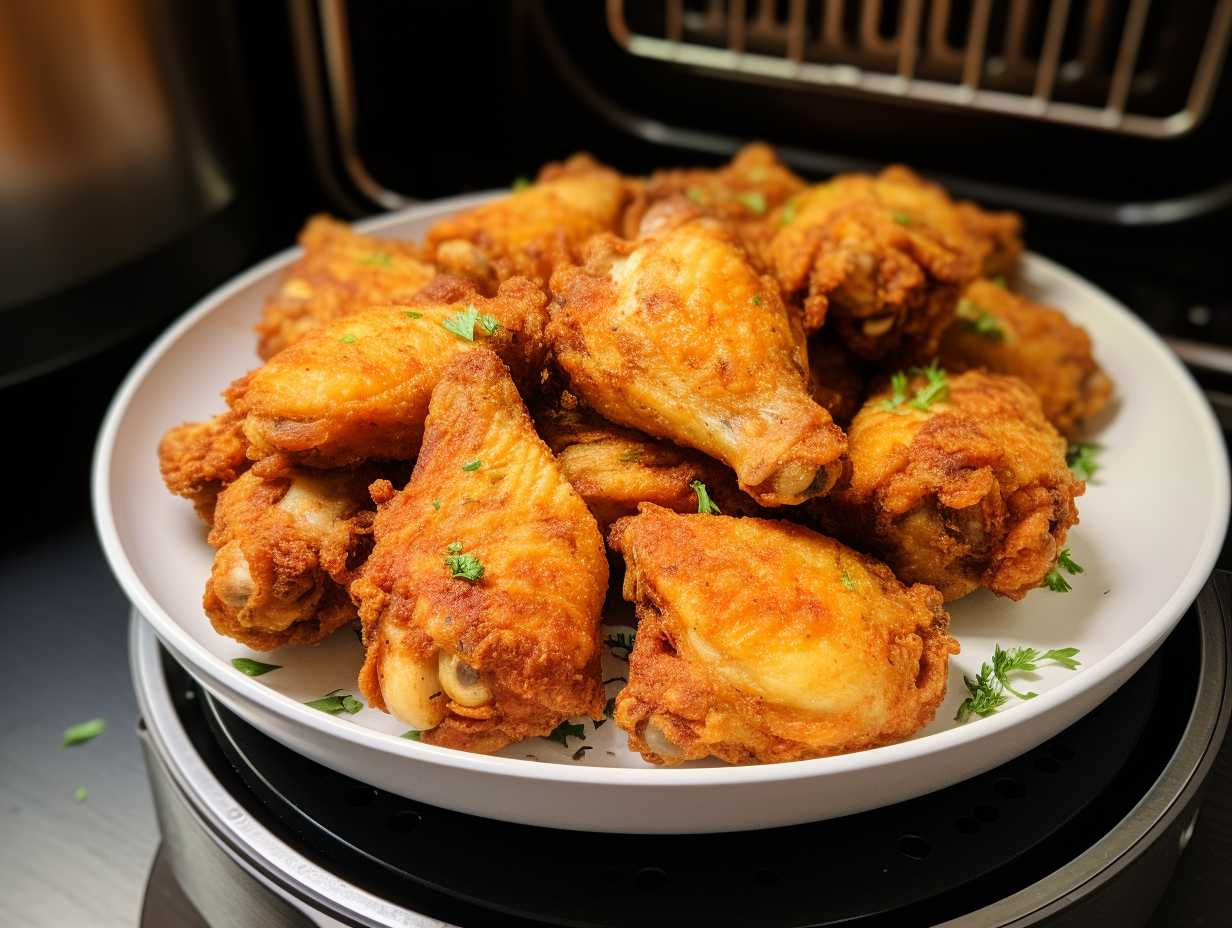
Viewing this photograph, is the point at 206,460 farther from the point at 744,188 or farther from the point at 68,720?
the point at 744,188

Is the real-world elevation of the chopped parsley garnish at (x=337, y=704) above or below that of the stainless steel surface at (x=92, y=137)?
below

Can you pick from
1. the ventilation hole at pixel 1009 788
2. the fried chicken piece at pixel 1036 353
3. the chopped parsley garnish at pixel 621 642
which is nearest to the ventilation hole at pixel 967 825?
the ventilation hole at pixel 1009 788

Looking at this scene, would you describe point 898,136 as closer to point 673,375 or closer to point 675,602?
point 673,375

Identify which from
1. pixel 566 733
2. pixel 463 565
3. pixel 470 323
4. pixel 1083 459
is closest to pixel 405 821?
pixel 566 733

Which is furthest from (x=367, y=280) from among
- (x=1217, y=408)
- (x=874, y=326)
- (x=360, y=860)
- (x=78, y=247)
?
(x=1217, y=408)

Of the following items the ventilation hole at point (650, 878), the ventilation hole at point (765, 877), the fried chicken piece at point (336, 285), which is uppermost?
the fried chicken piece at point (336, 285)

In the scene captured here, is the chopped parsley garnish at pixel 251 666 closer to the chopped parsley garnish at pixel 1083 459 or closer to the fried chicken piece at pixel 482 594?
the fried chicken piece at pixel 482 594
